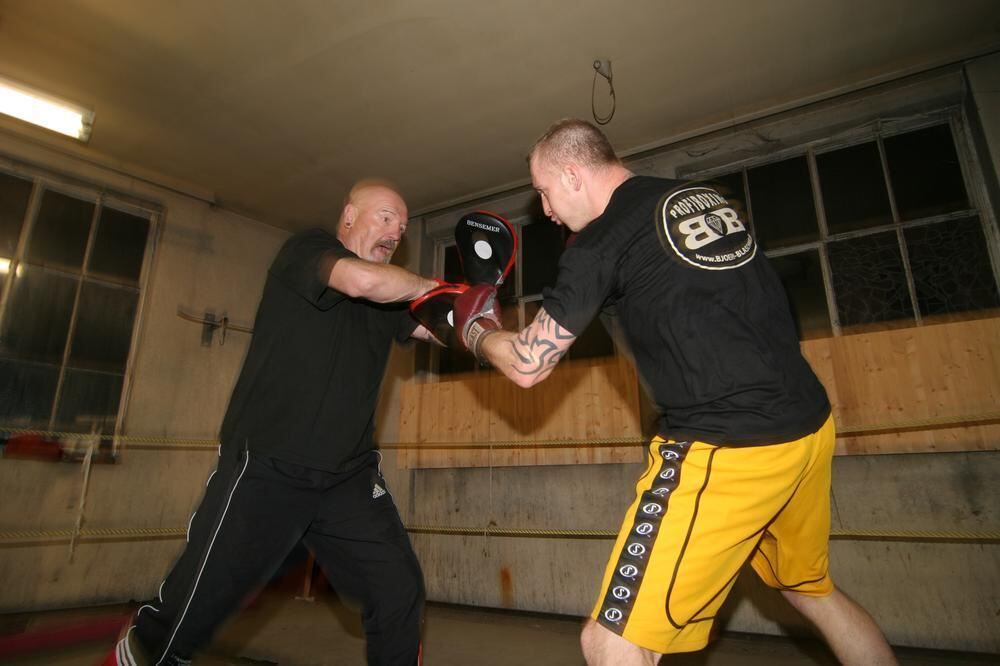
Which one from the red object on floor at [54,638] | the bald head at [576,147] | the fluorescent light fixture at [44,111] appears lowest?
the red object on floor at [54,638]

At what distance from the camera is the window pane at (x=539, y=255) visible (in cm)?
417

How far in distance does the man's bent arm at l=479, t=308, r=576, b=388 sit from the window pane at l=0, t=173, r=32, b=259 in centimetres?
385

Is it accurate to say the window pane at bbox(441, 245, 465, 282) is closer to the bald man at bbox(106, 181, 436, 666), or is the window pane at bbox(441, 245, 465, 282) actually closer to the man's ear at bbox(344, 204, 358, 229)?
the man's ear at bbox(344, 204, 358, 229)

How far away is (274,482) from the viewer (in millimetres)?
1359

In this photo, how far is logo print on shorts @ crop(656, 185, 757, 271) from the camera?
109 centimetres

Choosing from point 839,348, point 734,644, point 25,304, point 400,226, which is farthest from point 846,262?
point 25,304

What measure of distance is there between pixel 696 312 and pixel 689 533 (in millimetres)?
397

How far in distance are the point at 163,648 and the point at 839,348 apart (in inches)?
119

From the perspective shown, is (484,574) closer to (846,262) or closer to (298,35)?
(846,262)

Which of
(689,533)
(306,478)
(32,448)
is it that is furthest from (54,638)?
(689,533)

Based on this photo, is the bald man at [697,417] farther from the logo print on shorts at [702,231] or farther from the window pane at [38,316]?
the window pane at [38,316]

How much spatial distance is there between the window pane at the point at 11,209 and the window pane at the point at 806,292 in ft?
15.5

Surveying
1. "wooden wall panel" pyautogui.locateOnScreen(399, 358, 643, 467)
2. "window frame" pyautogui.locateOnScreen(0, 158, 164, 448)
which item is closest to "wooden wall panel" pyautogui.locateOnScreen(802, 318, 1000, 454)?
"wooden wall panel" pyautogui.locateOnScreen(399, 358, 643, 467)

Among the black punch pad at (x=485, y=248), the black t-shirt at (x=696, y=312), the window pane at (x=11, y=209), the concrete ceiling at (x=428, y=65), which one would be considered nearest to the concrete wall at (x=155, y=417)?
the window pane at (x=11, y=209)
